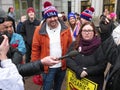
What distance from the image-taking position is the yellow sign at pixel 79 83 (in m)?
3.54

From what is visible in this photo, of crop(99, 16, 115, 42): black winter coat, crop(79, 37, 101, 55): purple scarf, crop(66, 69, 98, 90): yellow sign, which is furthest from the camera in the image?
crop(99, 16, 115, 42): black winter coat

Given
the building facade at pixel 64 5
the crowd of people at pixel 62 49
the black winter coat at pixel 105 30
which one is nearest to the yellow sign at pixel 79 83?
the crowd of people at pixel 62 49

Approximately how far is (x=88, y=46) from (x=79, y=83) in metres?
0.53

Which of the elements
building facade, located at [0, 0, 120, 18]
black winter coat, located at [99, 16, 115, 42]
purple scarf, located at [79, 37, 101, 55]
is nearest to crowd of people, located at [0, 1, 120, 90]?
purple scarf, located at [79, 37, 101, 55]

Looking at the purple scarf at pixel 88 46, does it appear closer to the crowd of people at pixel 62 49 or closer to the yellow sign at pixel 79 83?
the crowd of people at pixel 62 49

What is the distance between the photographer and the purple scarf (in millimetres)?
3727

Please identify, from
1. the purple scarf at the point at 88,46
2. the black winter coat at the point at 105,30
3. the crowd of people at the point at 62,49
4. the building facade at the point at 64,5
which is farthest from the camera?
the building facade at the point at 64,5

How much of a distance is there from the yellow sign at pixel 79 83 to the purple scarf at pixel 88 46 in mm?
381

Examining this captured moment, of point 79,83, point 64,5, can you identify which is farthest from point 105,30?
point 64,5

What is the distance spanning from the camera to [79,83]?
3723 mm

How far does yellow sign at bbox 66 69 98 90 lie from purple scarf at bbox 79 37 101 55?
1.25 ft

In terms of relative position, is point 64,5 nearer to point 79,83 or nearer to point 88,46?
point 88,46

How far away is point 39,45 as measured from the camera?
4266 millimetres

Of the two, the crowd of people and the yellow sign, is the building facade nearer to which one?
the crowd of people
